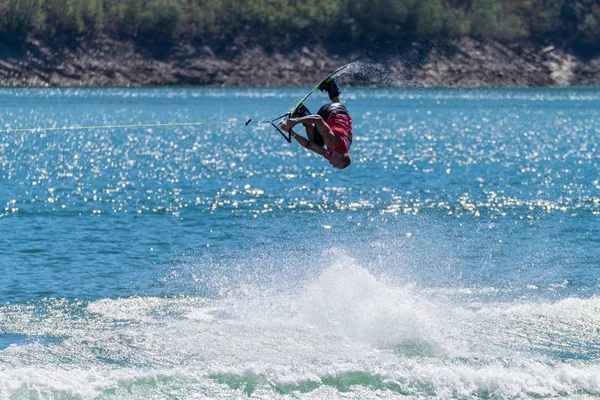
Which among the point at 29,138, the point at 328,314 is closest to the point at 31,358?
the point at 328,314

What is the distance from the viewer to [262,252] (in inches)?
921

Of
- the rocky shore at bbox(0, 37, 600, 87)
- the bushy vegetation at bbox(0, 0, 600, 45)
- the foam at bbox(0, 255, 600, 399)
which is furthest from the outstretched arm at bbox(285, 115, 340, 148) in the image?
the rocky shore at bbox(0, 37, 600, 87)

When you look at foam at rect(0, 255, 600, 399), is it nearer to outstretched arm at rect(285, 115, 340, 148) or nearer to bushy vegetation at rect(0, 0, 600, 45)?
outstretched arm at rect(285, 115, 340, 148)

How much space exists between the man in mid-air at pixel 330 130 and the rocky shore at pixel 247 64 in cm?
10830

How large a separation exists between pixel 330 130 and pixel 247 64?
12006 cm

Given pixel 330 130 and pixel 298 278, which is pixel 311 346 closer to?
pixel 330 130

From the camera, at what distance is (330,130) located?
1698 cm

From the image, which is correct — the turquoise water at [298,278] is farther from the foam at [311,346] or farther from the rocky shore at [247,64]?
the rocky shore at [247,64]

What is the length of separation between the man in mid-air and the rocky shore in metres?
108

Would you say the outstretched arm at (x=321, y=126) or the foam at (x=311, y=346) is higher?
the outstretched arm at (x=321, y=126)

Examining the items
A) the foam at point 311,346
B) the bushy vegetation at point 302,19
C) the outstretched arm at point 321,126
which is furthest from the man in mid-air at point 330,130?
the bushy vegetation at point 302,19

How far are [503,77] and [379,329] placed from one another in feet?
410

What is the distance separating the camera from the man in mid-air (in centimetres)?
1700

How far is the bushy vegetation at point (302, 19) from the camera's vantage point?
126875 millimetres
